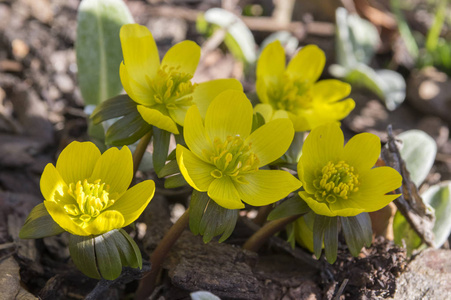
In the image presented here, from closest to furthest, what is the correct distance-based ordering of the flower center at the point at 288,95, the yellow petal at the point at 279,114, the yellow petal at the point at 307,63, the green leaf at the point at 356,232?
the green leaf at the point at 356,232 → the yellow petal at the point at 279,114 → the flower center at the point at 288,95 → the yellow petal at the point at 307,63

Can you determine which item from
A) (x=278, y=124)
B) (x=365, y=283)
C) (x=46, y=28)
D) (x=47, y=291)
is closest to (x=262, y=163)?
(x=278, y=124)

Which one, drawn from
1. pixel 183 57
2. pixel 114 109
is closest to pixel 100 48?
pixel 183 57

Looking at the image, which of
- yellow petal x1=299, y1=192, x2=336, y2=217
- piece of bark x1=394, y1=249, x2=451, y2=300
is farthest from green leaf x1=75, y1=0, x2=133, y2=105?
piece of bark x1=394, y1=249, x2=451, y2=300

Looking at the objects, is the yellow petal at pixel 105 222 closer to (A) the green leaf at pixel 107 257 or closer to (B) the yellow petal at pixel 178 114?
(A) the green leaf at pixel 107 257

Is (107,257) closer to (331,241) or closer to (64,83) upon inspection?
(331,241)

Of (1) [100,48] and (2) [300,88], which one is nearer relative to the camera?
(2) [300,88]

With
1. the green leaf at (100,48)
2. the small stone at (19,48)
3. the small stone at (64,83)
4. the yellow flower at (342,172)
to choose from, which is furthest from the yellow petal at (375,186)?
the small stone at (19,48)

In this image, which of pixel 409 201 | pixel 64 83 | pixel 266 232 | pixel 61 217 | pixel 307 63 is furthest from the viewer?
pixel 64 83

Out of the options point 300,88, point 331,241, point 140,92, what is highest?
point 140,92
